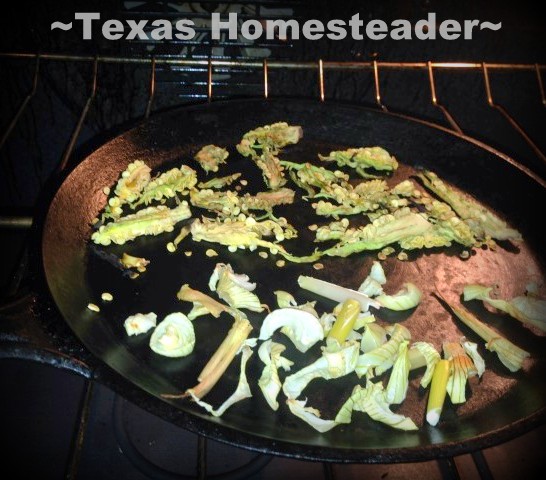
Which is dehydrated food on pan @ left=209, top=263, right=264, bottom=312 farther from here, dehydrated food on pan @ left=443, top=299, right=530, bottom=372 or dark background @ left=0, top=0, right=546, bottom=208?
dark background @ left=0, top=0, right=546, bottom=208

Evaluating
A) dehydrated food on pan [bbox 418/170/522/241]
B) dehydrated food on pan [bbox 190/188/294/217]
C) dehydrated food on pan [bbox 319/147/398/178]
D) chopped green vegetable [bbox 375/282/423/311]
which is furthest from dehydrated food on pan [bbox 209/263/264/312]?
dehydrated food on pan [bbox 418/170/522/241]

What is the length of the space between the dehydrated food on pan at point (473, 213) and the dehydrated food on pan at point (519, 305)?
0.44m

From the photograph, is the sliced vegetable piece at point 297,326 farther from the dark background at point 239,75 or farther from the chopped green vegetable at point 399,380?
the dark background at point 239,75

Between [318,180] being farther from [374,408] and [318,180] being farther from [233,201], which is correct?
[374,408]

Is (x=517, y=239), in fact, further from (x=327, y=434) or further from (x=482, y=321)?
(x=327, y=434)

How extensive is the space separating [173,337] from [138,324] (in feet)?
0.58

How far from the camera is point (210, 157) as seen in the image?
2756 mm

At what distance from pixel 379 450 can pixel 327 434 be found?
234 mm

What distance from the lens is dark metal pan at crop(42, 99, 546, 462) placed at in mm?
1595

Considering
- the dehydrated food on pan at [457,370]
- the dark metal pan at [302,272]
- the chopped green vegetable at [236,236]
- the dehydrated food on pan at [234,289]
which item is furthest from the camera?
the chopped green vegetable at [236,236]

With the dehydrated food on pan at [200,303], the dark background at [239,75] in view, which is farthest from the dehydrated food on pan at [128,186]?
the dark background at [239,75]

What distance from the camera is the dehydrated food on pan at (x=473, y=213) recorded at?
2.53 metres

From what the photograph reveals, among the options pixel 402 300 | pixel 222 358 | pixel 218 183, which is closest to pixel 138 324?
pixel 222 358

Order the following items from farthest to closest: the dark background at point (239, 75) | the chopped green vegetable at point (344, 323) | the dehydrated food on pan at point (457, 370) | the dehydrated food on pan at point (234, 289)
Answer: the dark background at point (239, 75), the dehydrated food on pan at point (234, 289), the chopped green vegetable at point (344, 323), the dehydrated food on pan at point (457, 370)
